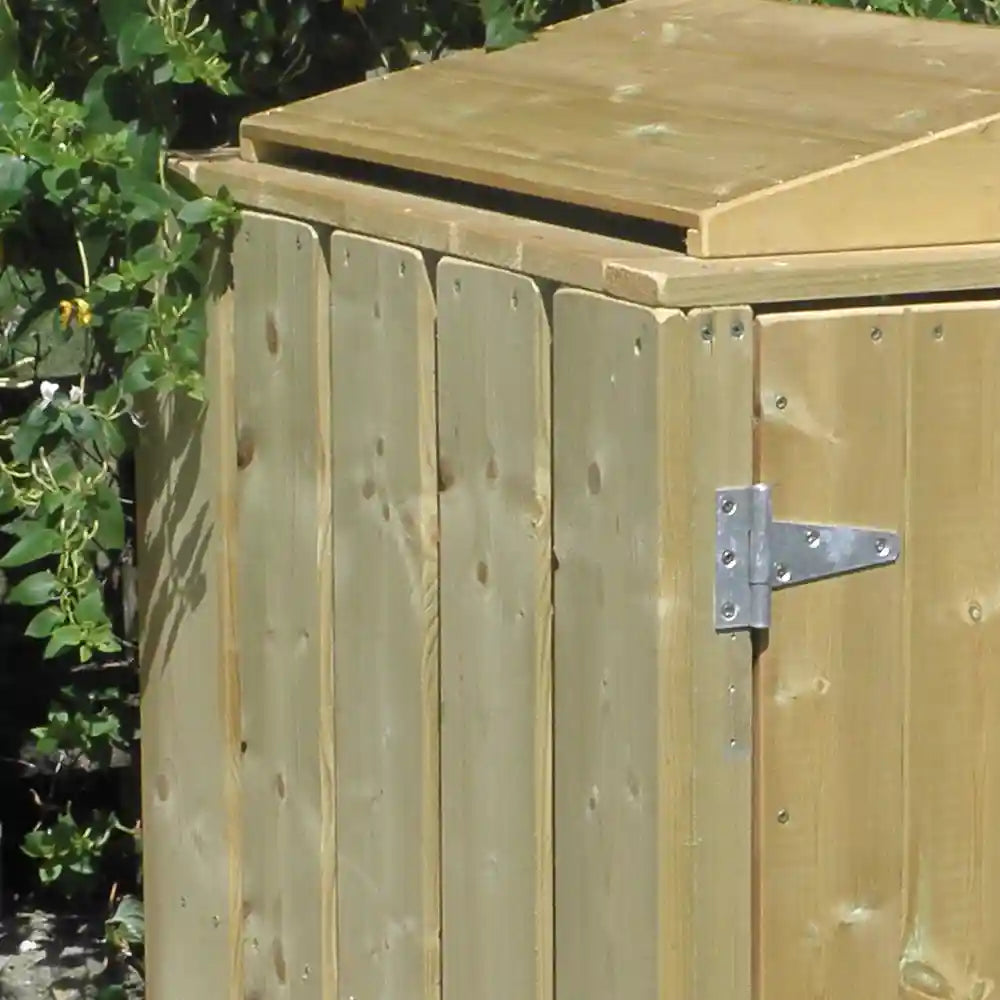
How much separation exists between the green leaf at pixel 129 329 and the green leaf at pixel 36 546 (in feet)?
0.77

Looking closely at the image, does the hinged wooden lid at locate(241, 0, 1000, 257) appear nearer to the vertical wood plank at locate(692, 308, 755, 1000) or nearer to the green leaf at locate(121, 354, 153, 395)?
the vertical wood plank at locate(692, 308, 755, 1000)

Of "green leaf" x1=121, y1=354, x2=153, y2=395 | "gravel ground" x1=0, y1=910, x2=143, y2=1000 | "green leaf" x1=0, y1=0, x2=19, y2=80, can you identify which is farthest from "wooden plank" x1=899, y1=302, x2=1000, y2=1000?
"gravel ground" x1=0, y1=910, x2=143, y2=1000

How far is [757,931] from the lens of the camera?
7.36 ft

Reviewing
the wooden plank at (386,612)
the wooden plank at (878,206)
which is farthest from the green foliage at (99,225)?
the wooden plank at (878,206)

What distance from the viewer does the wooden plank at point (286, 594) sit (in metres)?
2.77

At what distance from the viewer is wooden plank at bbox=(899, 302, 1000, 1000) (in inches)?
87.4

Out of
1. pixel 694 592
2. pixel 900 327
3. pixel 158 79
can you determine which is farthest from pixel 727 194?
pixel 158 79

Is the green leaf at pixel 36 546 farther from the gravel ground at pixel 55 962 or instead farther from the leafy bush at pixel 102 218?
the gravel ground at pixel 55 962

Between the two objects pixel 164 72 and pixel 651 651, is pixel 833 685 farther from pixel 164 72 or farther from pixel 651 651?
pixel 164 72

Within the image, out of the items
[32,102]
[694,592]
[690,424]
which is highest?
[32,102]

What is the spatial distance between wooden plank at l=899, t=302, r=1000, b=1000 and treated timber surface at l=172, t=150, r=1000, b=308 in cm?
5

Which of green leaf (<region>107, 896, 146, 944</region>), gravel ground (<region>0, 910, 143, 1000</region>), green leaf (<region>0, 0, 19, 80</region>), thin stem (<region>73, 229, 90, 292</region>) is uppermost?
green leaf (<region>0, 0, 19, 80</region>)

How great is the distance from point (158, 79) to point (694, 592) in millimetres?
1052

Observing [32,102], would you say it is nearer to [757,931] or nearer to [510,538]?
[510,538]
